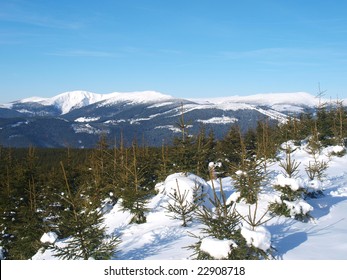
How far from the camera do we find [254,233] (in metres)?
7.47

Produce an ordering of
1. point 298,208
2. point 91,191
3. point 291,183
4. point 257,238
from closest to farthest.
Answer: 1. point 257,238
2. point 298,208
3. point 291,183
4. point 91,191

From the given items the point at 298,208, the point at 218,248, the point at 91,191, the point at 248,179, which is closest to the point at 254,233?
the point at 218,248

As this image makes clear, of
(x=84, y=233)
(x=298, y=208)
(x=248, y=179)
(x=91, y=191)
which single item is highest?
(x=248, y=179)

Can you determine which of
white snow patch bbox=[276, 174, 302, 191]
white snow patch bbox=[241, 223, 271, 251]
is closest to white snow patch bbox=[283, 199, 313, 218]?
white snow patch bbox=[276, 174, 302, 191]

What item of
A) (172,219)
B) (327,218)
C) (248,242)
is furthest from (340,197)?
(248,242)

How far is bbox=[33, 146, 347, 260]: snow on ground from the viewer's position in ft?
26.8

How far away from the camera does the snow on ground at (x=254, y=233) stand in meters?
8.16

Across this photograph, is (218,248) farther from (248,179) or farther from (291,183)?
(248,179)

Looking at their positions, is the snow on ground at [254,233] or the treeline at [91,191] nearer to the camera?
the snow on ground at [254,233]

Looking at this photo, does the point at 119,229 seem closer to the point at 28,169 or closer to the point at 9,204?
the point at 9,204

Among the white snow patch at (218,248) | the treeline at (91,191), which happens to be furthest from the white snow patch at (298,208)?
the white snow patch at (218,248)

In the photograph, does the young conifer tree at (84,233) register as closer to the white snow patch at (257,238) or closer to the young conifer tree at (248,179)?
the white snow patch at (257,238)

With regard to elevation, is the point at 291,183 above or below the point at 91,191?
above

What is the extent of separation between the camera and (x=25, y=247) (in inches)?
647
